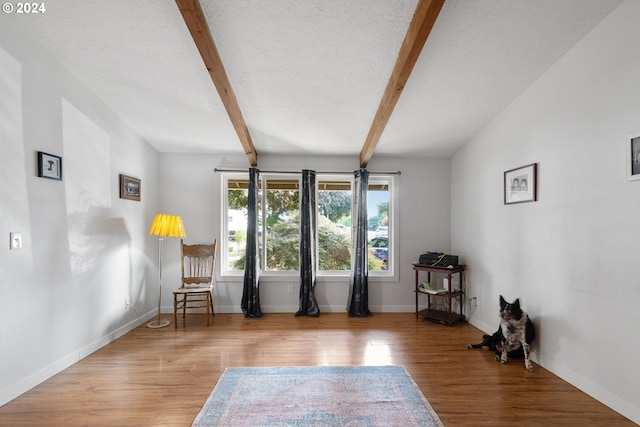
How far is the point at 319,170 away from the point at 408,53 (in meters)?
2.30

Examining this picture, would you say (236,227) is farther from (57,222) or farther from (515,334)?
(515,334)

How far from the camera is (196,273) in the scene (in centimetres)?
Result: 408

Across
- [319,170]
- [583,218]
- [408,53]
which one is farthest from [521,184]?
[319,170]

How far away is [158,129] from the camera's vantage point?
3.55 meters

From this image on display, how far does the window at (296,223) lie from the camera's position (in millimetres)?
4328

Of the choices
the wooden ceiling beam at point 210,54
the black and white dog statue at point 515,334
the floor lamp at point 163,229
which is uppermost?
the wooden ceiling beam at point 210,54

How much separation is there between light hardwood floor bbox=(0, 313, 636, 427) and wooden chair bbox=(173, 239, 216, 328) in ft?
1.05

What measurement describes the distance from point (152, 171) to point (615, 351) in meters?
5.04

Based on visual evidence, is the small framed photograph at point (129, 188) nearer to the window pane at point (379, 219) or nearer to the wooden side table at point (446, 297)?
the window pane at point (379, 219)

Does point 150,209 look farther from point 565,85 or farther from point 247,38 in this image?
point 565,85

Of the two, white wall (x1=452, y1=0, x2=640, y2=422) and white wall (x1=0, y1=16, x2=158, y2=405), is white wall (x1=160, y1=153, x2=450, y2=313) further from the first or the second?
white wall (x1=452, y1=0, x2=640, y2=422)

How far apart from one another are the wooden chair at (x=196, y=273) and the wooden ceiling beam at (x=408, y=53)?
275cm

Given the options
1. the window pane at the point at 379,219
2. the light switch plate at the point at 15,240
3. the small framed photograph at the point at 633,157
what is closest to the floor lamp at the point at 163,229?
the light switch plate at the point at 15,240

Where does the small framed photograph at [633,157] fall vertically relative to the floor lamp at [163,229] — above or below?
above
